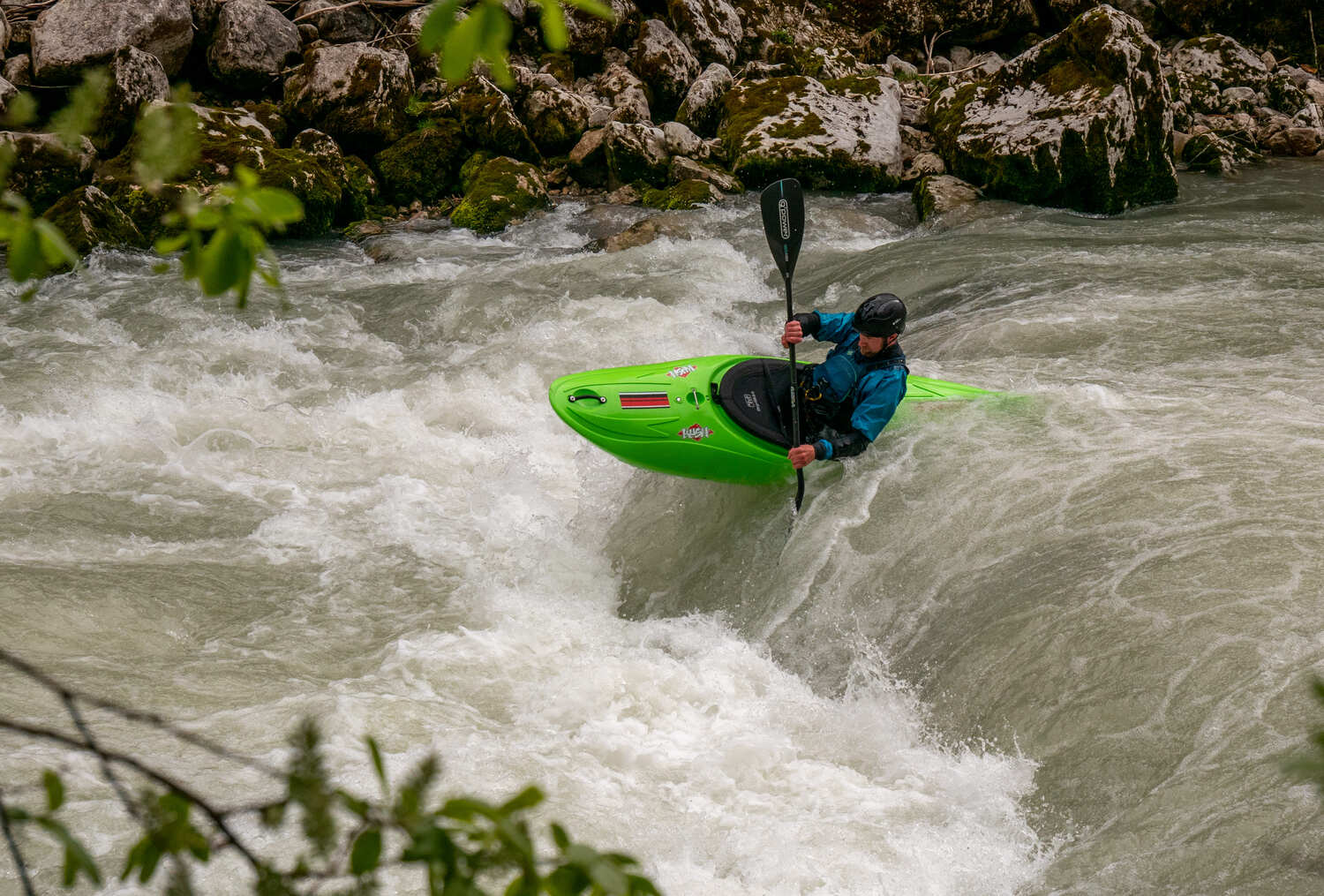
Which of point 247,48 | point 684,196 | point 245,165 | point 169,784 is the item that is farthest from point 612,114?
point 169,784

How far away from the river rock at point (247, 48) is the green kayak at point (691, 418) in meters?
8.87

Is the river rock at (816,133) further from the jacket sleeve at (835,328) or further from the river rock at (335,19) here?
the jacket sleeve at (835,328)

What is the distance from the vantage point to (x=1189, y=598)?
373 cm

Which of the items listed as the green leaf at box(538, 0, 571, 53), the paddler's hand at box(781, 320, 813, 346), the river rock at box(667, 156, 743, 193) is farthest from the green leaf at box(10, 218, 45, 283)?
the river rock at box(667, 156, 743, 193)

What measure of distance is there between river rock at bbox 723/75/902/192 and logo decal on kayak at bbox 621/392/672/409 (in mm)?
7048

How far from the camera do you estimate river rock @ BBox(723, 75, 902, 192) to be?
38.0 feet

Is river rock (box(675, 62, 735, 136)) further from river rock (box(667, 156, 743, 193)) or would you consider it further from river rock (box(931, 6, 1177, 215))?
river rock (box(931, 6, 1177, 215))

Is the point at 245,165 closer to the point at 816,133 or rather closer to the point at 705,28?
the point at 816,133

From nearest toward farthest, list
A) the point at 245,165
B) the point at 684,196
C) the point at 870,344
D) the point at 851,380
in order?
the point at 870,344
the point at 851,380
the point at 245,165
the point at 684,196

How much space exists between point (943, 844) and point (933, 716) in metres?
0.65

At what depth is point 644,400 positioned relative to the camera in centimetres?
496

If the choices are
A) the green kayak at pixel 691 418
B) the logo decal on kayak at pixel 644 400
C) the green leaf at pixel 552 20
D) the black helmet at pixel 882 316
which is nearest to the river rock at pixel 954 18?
the green kayak at pixel 691 418

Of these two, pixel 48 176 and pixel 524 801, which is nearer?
pixel 524 801

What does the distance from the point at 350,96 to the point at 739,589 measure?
30.1ft
